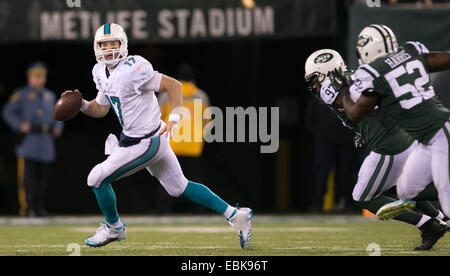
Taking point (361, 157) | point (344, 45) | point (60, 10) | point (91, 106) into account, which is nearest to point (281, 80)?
point (344, 45)

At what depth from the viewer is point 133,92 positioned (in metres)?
6.45

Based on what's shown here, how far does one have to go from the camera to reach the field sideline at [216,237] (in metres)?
6.43

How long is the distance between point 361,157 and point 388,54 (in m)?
4.46

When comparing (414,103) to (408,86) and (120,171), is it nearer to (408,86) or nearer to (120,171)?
(408,86)

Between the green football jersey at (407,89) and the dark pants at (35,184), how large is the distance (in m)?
5.44

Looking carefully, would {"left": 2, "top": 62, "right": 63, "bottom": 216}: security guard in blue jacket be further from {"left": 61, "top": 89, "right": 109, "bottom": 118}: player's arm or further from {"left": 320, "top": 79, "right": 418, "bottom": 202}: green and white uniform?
{"left": 320, "top": 79, "right": 418, "bottom": 202}: green and white uniform

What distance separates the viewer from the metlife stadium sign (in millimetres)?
10375

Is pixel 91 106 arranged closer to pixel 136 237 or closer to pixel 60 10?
pixel 136 237

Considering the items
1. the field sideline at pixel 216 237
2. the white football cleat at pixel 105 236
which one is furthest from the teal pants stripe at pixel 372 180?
the white football cleat at pixel 105 236

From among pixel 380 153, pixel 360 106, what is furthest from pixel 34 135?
pixel 360 106

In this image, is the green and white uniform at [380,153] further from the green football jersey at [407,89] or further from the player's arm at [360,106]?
the green football jersey at [407,89]

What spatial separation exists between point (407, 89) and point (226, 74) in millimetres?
6207
